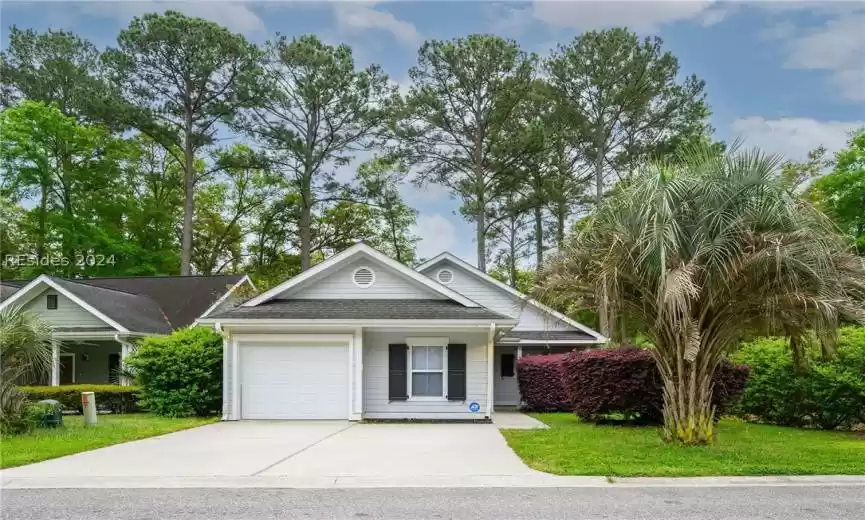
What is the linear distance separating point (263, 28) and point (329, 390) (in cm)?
2001

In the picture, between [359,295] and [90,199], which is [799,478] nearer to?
[359,295]

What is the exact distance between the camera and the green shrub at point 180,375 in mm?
16188

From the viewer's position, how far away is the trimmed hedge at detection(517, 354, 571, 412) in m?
18.9

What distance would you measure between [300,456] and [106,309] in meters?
12.8

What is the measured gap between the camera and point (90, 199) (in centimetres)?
3127

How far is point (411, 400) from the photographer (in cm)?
1591

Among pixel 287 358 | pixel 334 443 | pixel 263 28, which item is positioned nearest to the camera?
pixel 334 443

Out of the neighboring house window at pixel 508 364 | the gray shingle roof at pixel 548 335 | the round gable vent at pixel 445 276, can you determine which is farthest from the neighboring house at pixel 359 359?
the neighboring house window at pixel 508 364

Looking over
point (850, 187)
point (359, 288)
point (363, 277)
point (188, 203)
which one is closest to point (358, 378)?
point (359, 288)

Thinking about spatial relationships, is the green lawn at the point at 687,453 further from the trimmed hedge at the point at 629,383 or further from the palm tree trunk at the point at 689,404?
the trimmed hedge at the point at 629,383

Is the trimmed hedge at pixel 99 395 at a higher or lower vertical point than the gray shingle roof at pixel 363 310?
lower

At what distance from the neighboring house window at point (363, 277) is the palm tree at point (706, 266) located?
23.6ft

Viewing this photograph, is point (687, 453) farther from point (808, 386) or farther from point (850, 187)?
point (850, 187)

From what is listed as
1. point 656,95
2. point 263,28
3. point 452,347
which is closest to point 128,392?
point 452,347
